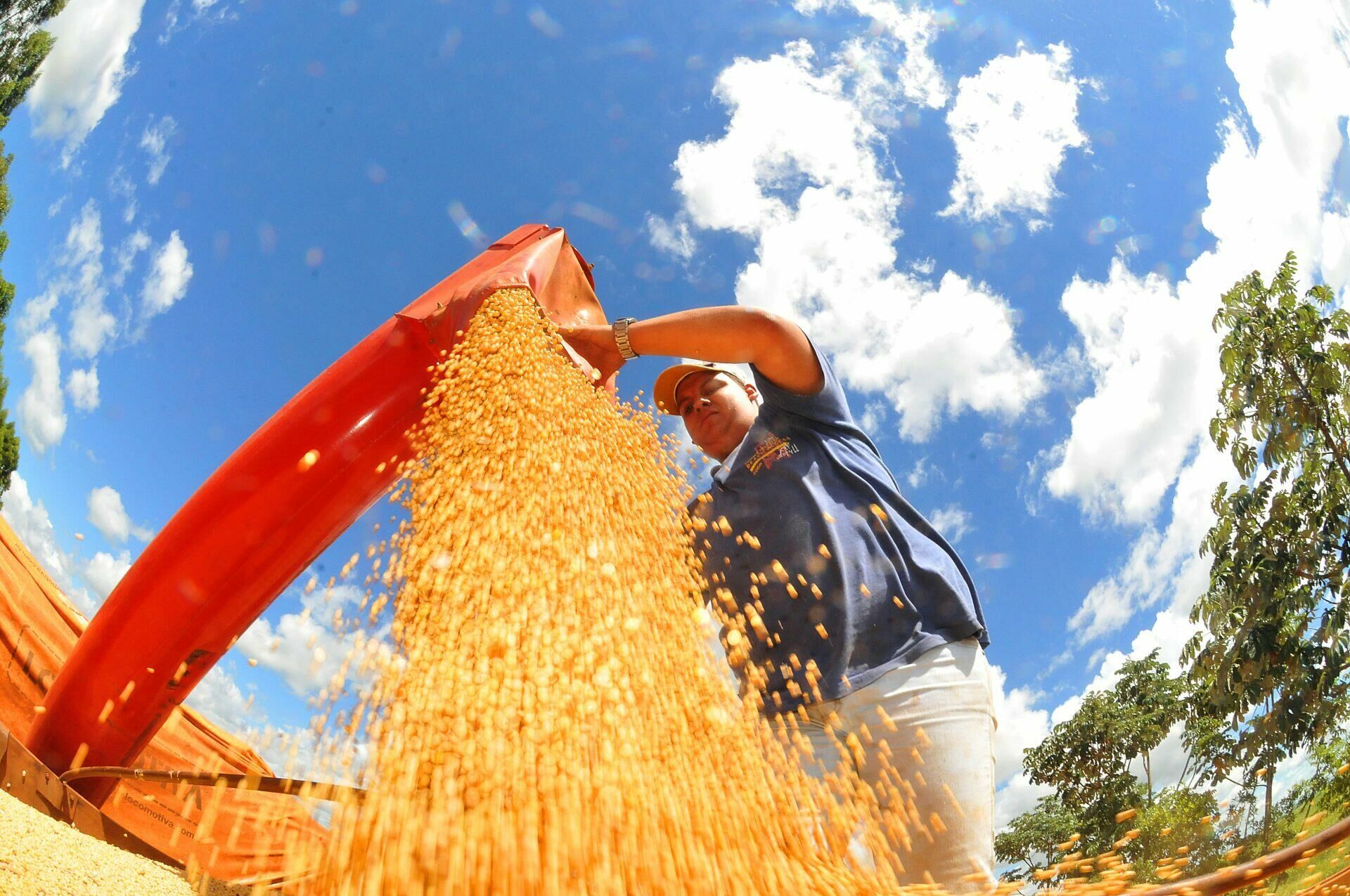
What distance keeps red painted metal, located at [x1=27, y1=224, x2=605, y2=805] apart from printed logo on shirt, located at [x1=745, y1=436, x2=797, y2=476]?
86cm

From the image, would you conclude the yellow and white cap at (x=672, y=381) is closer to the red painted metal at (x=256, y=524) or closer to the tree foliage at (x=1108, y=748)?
the red painted metal at (x=256, y=524)

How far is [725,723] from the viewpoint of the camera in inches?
69.0

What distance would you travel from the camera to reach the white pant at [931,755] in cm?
167

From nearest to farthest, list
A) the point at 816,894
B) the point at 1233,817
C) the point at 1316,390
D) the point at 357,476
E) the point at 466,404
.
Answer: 1. the point at 816,894
2. the point at 466,404
3. the point at 357,476
4. the point at 1316,390
5. the point at 1233,817

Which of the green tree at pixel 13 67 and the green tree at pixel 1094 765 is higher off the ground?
the green tree at pixel 13 67

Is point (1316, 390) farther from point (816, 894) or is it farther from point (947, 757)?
point (816, 894)

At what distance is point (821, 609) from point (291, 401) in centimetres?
161

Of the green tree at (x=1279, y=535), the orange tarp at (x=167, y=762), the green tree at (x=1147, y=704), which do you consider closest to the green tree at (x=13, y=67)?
the orange tarp at (x=167, y=762)

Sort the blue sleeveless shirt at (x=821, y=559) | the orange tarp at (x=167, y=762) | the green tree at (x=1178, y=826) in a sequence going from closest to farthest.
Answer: the blue sleeveless shirt at (x=821, y=559), the orange tarp at (x=167, y=762), the green tree at (x=1178, y=826)

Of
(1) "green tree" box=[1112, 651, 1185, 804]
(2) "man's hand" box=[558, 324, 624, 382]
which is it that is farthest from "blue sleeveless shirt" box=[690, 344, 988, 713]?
(1) "green tree" box=[1112, 651, 1185, 804]

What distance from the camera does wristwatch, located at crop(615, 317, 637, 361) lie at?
7.41 feet

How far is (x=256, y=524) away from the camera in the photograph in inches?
87.2

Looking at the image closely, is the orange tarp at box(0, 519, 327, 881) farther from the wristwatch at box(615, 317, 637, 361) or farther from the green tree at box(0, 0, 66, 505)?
the green tree at box(0, 0, 66, 505)

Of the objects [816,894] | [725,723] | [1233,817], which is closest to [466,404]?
[725,723]
